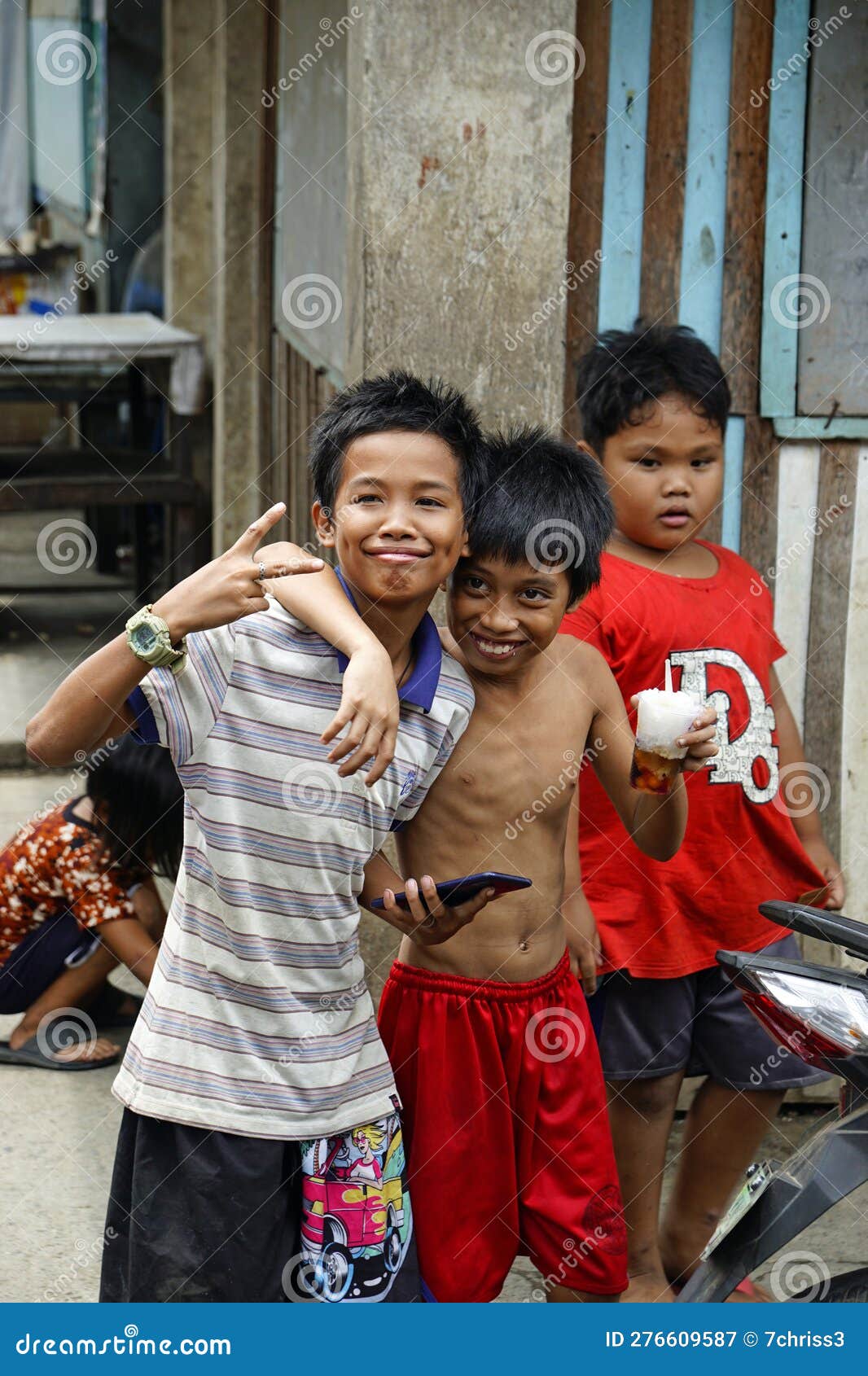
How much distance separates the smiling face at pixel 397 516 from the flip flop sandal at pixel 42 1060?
7.22 feet

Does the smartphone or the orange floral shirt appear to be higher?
the smartphone

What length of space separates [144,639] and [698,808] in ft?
4.52

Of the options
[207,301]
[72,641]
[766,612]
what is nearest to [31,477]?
[72,641]

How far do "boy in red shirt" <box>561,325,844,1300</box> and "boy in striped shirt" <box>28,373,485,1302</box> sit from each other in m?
0.71

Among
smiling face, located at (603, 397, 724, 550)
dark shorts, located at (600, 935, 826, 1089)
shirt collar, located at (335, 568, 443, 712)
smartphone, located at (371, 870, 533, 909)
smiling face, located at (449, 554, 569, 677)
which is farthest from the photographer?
dark shorts, located at (600, 935, 826, 1089)

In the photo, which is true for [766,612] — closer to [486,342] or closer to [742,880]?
[742,880]

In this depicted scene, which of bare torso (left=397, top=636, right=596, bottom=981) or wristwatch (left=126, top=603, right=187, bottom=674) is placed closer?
wristwatch (left=126, top=603, right=187, bottom=674)

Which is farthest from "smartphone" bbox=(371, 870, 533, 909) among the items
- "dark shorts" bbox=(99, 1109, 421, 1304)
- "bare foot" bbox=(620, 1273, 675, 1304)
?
"bare foot" bbox=(620, 1273, 675, 1304)

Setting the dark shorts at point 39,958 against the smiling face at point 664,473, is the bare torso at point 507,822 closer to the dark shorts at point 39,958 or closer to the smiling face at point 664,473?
the smiling face at point 664,473

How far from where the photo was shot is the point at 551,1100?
2365 millimetres

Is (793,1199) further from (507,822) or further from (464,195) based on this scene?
(464,195)

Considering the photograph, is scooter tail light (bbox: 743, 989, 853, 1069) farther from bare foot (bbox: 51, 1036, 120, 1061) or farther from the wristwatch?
bare foot (bbox: 51, 1036, 120, 1061)

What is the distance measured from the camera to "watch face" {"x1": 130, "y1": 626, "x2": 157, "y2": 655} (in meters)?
1.84

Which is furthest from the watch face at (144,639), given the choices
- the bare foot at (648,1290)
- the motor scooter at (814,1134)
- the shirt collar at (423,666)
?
the bare foot at (648,1290)
